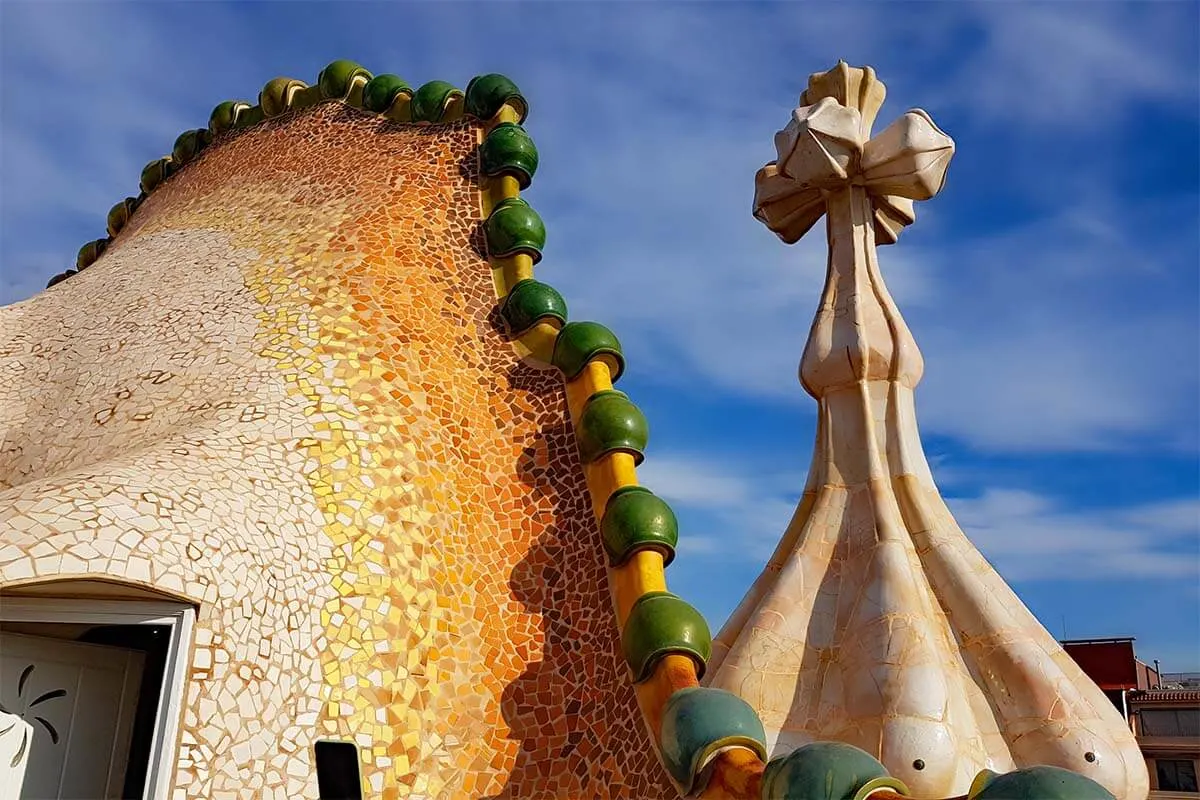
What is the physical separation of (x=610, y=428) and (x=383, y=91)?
124 inches

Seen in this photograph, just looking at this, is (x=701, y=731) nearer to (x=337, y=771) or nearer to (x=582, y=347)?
(x=337, y=771)

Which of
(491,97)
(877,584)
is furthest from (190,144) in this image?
(877,584)

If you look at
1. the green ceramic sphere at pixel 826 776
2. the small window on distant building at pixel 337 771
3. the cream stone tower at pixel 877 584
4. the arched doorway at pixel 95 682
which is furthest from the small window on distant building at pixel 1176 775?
the arched doorway at pixel 95 682

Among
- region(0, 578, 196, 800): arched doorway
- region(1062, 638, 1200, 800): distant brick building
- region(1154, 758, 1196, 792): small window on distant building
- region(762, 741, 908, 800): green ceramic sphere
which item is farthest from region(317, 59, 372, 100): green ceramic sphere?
region(1154, 758, 1196, 792): small window on distant building

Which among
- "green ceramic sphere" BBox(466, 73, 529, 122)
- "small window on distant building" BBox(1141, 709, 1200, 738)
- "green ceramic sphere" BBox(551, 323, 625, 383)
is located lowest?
"small window on distant building" BBox(1141, 709, 1200, 738)

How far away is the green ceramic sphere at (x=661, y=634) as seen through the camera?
12.8ft

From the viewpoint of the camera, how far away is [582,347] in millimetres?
4938

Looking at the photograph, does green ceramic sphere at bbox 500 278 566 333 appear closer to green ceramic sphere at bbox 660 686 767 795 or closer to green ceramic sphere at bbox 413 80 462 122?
green ceramic sphere at bbox 413 80 462 122

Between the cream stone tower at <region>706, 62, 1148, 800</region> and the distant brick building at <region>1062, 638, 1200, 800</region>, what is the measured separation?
1113cm

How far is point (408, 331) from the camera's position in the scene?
504 cm

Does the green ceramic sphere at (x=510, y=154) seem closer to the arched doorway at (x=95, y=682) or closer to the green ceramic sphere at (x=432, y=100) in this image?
the green ceramic sphere at (x=432, y=100)

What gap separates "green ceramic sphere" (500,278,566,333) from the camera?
206 inches

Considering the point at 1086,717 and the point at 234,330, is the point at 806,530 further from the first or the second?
the point at 234,330

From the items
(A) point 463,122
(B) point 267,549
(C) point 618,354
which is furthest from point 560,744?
(A) point 463,122
